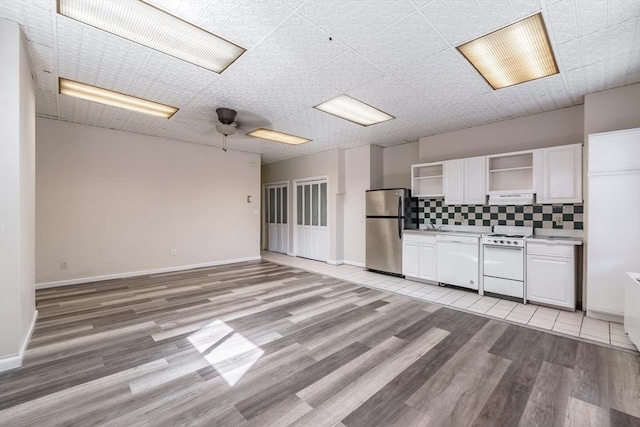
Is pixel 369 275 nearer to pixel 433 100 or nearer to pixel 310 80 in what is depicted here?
pixel 433 100

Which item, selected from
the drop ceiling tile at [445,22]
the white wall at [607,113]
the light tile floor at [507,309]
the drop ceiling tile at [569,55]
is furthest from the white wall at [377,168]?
the drop ceiling tile at [445,22]

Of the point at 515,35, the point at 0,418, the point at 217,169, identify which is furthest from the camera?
the point at 217,169

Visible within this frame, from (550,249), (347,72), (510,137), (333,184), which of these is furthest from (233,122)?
(550,249)

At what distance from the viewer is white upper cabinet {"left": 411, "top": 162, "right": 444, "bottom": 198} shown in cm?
505

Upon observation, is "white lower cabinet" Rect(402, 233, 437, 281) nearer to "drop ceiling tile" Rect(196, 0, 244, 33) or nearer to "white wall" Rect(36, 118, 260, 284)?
"white wall" Rect(36, 118, 260, 284)

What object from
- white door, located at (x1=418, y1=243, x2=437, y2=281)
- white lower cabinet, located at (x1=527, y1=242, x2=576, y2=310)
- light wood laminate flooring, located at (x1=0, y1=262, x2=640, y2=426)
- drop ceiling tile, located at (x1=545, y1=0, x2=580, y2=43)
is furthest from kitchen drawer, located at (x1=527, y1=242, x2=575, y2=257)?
drop ceiling tile, located at (x1=545, y1=0, x2=580, y2=43)

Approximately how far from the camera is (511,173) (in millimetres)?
4270

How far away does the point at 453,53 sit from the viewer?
256 centimetres

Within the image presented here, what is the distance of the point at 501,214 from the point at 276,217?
19.4 feet

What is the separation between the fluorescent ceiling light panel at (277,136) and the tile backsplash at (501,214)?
280cm

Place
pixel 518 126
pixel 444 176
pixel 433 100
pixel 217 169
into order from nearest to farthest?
pixel 433 100 < pixel 518 126 < pixel 444 176 < pixel 217 169

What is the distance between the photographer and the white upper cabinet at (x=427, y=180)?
16.6ft

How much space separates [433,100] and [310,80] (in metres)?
1.69

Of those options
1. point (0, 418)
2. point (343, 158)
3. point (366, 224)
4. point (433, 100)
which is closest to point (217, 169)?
point (343, 158)
